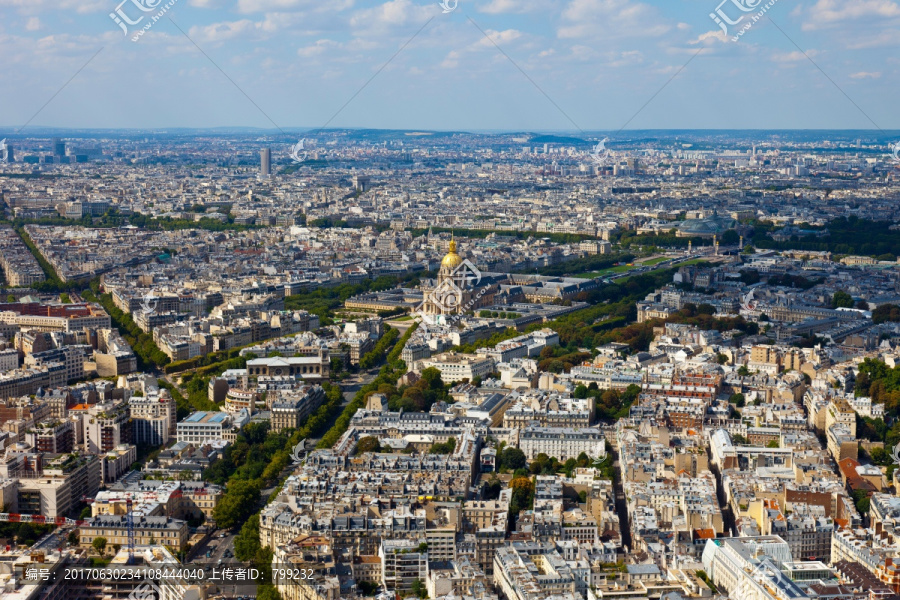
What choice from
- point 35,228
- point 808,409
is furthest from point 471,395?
point 35,228

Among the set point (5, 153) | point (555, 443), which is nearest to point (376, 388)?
point (555, 443)

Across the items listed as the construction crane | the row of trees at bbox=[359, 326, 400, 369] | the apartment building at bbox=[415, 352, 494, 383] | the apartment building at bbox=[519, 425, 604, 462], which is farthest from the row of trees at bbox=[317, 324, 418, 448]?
the construction crane

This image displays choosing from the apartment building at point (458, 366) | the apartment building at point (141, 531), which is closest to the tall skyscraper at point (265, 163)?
the apartment building at point (458, 366)

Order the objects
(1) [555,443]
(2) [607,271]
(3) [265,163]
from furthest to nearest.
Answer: (3) [265,163] → (2) [607,271] → (1) [555,443]

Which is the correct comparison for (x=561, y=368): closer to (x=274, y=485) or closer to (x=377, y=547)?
(x=274, y=485)

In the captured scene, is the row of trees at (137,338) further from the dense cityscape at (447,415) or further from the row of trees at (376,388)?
the row of trees at (376,388)

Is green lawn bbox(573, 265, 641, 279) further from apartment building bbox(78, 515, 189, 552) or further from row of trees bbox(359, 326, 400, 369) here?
apartment building bbox(78, 515, 189, 552)

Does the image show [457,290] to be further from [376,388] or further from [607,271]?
[607,271]

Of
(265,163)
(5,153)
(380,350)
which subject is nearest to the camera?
(380,350)
